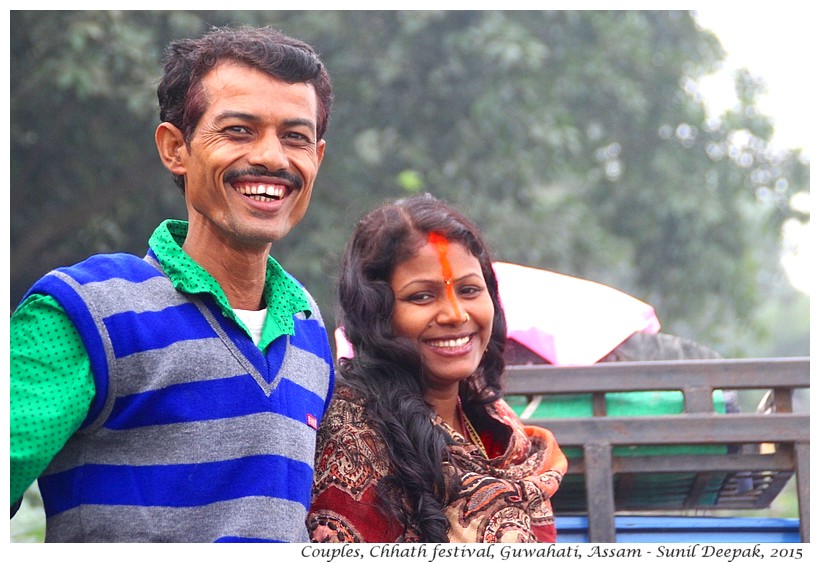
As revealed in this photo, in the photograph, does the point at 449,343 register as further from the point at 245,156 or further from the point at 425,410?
the point at 245,156

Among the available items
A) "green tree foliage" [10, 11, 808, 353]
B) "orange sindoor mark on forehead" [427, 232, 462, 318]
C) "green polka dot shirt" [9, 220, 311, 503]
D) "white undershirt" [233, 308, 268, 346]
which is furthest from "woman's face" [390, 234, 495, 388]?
"green tree foliage" [10, 11, 808, 353]

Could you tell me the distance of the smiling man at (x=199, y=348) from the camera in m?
1.81

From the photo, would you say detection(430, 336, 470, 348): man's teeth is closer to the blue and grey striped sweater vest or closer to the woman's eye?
the woman's eye

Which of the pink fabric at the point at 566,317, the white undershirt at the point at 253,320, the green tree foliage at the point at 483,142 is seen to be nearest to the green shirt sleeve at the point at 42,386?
the white undershirt at the point at 253,320

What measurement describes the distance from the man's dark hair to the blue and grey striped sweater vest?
33 cm

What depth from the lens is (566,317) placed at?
3436 mm

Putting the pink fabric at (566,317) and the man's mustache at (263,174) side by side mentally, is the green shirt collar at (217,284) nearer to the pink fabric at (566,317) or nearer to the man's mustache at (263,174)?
the man's mustache at (263,174)

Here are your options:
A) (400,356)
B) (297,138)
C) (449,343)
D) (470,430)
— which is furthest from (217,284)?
(470,430)

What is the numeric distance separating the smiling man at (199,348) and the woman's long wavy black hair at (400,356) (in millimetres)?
296

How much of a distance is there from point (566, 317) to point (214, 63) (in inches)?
67.3

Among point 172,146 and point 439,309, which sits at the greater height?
point 172,146

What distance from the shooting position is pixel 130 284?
1.93 meters

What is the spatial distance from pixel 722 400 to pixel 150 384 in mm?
1919
